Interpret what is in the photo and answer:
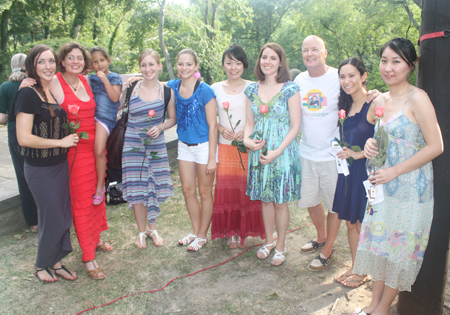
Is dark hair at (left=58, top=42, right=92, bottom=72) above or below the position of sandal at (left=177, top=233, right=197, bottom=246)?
above

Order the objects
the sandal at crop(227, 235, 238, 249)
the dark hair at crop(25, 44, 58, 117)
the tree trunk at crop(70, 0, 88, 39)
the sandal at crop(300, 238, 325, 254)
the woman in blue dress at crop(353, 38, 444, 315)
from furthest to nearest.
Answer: the tree trunk at crop(70, 0, 88, 39), the sandal at crop(227, 235, 238, 249), the sandal at crop(300, 238, 325, 254), the dark hair at crop(25, 44, 58, 117), the woman in blue dress at crop(353, 38, 444, 315)

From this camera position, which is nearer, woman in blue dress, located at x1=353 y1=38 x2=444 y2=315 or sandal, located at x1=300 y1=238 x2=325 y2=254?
woman in blue dress, located at x1=353 y1=38 x2=444 y2=315

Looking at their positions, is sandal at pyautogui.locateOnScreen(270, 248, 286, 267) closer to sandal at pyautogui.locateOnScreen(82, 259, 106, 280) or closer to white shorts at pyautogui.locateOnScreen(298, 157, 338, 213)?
white shorts at pyautogui.locateOnScreen(298, 157, 338, 213)

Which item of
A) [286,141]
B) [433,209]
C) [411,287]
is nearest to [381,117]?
[433,209]

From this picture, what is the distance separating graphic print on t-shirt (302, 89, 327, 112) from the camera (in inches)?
117

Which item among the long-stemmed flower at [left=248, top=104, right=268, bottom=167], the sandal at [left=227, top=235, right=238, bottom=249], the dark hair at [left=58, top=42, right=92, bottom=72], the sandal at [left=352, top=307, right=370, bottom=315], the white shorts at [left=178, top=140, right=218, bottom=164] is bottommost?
the sandal at [left=352, top=307, right=370, bottom=315]

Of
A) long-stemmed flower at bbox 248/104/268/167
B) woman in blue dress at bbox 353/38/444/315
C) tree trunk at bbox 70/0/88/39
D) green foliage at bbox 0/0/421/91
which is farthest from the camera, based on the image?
tree trunk at bbox 70/0/88/39

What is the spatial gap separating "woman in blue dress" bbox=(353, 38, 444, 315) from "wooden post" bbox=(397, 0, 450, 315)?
0.09m

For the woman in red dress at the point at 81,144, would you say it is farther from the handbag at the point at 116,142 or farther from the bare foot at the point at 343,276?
the bare foot at the point at 343,276

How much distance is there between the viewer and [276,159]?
3029 millimetres

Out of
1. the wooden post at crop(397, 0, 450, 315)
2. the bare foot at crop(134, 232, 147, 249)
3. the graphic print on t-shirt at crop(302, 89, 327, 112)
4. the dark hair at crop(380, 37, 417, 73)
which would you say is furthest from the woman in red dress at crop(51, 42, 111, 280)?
the wooden post at crop(397, 0, 450, 315)

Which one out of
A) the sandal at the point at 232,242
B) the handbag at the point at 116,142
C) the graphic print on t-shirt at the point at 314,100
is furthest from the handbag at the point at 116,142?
the graphic print on t-shirt at the point at 314,100

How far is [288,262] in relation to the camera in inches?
130

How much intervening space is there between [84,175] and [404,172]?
2.61m
